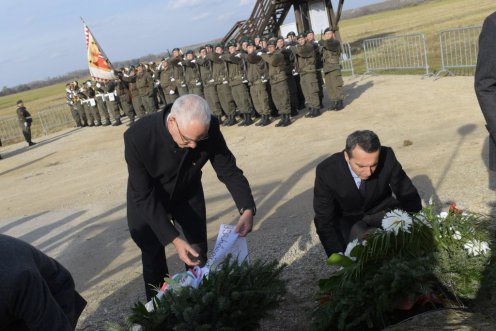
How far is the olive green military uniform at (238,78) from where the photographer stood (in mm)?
13641

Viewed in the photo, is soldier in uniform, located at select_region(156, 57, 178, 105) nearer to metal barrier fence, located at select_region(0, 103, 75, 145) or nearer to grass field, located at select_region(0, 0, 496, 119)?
grass field, located at select_region(0, 0, 496, 119)

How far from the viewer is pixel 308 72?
12461mm

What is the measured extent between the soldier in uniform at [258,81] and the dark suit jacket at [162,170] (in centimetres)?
894

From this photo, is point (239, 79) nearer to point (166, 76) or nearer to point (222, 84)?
point (222, 84)

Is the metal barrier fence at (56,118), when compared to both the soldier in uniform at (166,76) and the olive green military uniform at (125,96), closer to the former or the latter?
the olive green military uniform at (125,96)

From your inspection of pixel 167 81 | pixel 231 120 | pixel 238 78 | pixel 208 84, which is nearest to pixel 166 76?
pixel 167 81

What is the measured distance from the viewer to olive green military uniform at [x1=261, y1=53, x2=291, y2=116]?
12375 mm

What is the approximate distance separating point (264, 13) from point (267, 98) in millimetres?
10458

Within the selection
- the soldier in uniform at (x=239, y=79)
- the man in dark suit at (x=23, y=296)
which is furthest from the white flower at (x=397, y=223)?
the soldier in uniform at (x=239, y=79)

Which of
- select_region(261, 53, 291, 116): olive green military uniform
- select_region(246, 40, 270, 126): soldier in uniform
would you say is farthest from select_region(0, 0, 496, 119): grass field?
select_region(246, 40, 270, 126): soldier in uniform

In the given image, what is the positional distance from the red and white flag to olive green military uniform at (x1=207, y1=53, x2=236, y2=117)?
6.06 metres

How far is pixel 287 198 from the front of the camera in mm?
7328

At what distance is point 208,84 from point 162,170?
1112 cm

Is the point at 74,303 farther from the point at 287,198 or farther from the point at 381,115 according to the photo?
the point at 381,115
